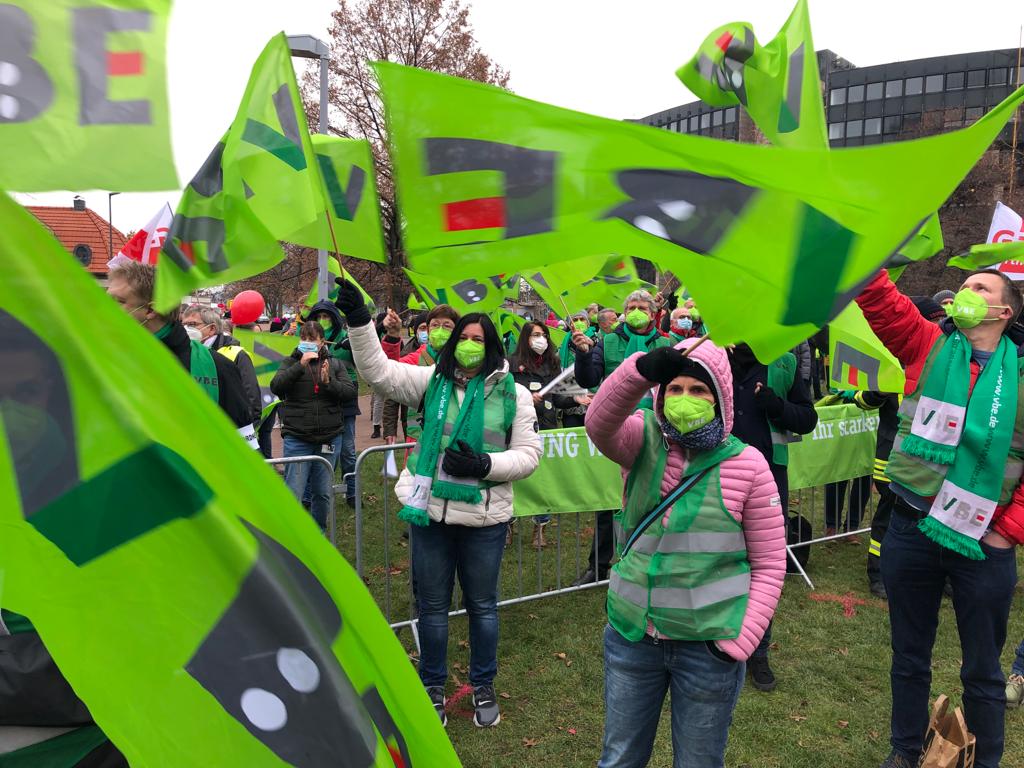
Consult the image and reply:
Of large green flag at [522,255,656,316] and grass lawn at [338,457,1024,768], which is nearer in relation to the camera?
grass lawn at [338,457,1024,768]

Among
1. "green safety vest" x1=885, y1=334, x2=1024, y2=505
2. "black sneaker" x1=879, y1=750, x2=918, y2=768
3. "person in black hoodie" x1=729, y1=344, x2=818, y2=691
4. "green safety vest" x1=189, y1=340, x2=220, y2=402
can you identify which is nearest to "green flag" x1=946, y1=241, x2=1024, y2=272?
"person in black hoodie" x1=729, y1=344, x2=818, y2=691

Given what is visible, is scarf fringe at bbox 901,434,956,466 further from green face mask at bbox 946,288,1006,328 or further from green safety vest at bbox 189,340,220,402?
green safety vest at bbox 189,340,220,402

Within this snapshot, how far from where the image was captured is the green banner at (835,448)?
662cm

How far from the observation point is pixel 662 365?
94.7 inches

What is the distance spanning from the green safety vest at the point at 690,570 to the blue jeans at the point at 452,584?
1326mm

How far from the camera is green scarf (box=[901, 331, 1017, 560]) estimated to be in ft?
10.2

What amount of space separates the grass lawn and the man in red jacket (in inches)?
37.2

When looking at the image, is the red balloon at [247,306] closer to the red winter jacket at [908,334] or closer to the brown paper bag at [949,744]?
the red winter jacket at [908,334]

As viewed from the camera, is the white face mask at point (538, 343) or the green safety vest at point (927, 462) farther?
the white face mask at point (538, 343)

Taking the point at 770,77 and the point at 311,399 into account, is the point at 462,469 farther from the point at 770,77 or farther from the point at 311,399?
→ the point at 311,399

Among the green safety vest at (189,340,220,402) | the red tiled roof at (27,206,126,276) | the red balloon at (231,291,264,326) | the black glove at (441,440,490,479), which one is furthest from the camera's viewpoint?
the red balloon at (231,291,264,326)

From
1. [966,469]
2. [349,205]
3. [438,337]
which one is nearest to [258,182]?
[349,205]

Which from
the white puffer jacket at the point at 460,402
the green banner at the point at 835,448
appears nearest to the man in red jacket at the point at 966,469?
the white puffer jacket at the point at 460,402

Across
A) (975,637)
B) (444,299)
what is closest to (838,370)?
(975,637)
